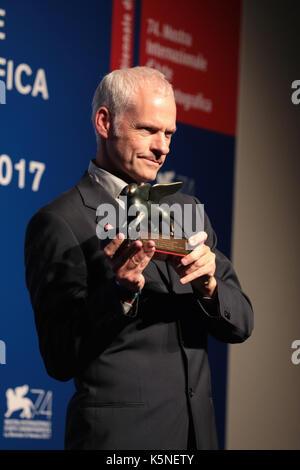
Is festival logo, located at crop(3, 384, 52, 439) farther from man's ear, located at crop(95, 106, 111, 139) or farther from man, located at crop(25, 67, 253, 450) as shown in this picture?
man's ear, located at crop(95, 106, 111, 139)

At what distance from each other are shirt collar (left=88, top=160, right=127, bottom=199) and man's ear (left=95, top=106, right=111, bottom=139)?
0.30ft

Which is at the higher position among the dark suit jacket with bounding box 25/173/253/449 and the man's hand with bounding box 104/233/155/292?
the man's hand with bounding box 104/233/155/292

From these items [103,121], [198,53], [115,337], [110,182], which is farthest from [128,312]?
[198,53]

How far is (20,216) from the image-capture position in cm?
281

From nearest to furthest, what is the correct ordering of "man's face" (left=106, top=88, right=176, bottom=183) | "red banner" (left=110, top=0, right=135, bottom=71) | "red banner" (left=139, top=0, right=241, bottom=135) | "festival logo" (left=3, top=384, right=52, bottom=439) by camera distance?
"man's face" (left=106, top=88, right=176, bottom=183) < "festival logo" (left=3, top=384, right=52, bottom=439) < "red banner" (left=110, top=0, right=135, bottom=71) < "red banner" (left=139, top=0, right=241, bottom=135)

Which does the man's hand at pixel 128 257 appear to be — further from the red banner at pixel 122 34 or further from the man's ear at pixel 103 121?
the red banner at pixel 122 34

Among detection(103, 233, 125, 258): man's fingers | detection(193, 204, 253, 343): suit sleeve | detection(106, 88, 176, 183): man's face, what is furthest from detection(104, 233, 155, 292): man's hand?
detection(106, 88, 176, 183): man's face

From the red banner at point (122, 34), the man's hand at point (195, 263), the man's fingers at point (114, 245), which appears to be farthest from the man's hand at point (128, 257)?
the red banner at point (122, 34)

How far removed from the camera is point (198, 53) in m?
3.66

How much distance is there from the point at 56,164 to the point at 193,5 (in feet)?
4.26

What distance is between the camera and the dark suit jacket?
4.75 feet

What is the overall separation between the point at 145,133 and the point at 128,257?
431mm

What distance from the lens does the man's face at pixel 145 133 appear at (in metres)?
1.62
